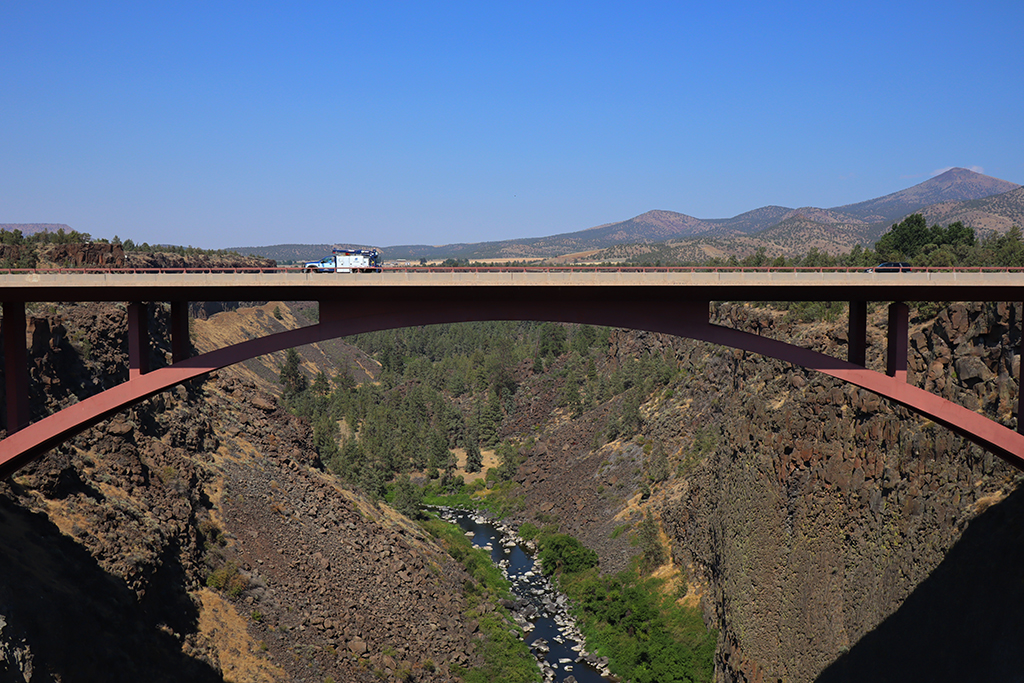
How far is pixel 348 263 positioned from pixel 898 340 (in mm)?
11931

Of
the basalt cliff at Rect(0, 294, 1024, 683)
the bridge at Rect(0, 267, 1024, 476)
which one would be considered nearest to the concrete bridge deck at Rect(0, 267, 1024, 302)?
the bridge at Rect(0, 267, 1024, 476)

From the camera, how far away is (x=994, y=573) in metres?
17.0

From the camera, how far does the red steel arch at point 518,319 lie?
44.8 feet

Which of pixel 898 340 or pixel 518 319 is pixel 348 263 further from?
pixel 898 340

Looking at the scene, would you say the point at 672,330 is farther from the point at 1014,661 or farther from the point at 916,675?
the point at 916,675

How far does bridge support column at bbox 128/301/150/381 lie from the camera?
47.8 feet

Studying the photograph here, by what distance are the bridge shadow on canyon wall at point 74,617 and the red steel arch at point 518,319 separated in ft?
16.7

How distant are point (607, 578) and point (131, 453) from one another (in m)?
24.6

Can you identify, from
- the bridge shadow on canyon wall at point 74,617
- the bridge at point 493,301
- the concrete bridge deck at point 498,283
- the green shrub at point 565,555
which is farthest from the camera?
the green shrub at point 565,555

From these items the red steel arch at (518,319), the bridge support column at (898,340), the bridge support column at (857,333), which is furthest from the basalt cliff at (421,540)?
the bridge support column at (857,333)

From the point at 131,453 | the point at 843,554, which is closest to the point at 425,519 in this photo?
the point at 131,453

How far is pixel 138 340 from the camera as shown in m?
14.9

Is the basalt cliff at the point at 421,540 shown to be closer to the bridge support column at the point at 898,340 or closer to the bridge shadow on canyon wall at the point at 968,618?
A: the bridge shadow on canyon wall at the point at 968,618

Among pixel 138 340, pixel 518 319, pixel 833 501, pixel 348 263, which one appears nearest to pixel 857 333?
pixel 518 319
